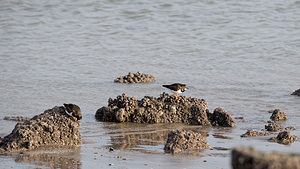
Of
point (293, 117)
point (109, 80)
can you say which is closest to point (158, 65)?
point (109, 80)

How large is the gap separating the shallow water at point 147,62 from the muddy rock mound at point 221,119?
0.19 m

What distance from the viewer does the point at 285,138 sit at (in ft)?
20.8

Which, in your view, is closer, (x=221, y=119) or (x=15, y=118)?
(x=221, y=119)

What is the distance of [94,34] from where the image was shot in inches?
642

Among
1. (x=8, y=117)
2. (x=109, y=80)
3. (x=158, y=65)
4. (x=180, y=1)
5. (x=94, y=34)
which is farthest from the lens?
(x=180, y=1)

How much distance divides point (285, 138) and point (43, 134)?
3185mm

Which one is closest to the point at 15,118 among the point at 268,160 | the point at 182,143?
the point at 182,143

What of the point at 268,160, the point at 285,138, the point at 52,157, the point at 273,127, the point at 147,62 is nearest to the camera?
the point at 268,160

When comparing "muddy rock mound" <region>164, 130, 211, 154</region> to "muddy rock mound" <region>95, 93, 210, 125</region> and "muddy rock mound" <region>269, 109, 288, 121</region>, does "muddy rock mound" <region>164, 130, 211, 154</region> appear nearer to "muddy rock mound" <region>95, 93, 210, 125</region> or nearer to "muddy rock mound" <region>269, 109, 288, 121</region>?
"muddy rock mound" <region>95, 93, 210, 125</region>

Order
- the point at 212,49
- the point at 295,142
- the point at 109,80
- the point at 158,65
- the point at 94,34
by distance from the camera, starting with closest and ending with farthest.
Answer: the point at 295,142, the point at 109,80, the point at 158,65, the point at 212,49, the point at 94,34

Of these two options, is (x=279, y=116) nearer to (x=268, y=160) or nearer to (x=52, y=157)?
(x=52, y=157)

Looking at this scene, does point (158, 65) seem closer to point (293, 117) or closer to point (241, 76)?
point (241, 76)

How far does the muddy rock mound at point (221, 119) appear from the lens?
738 centimetres

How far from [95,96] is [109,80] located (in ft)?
4.94
